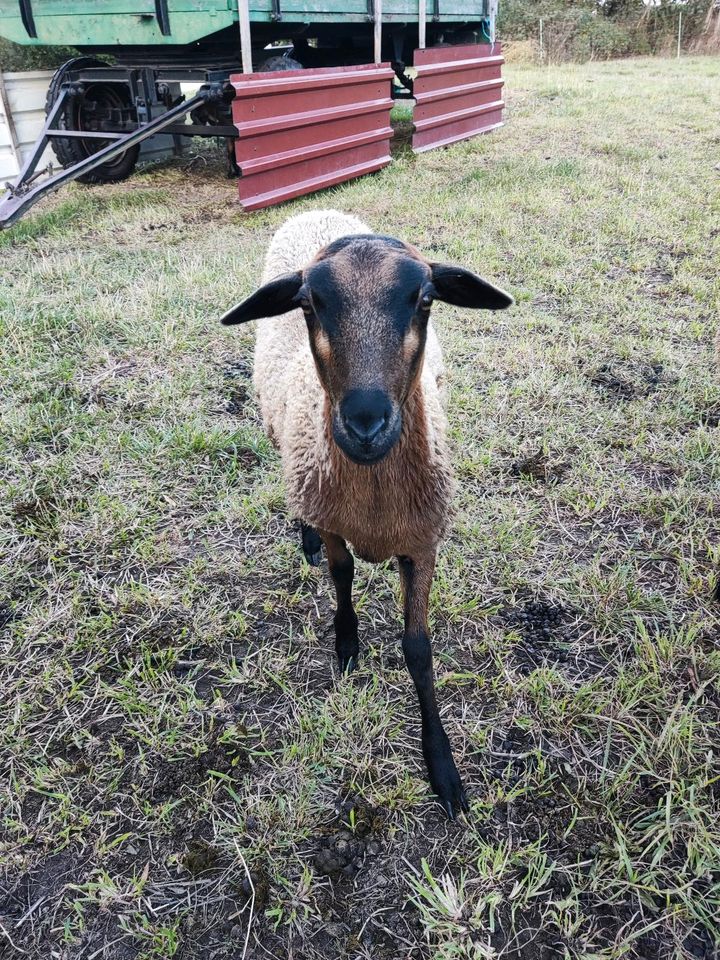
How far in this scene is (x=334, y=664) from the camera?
91.6 inches

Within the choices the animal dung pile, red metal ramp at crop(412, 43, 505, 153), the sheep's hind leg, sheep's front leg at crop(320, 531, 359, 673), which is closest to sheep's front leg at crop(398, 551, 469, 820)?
sheep's front leg at crop(320, 531, 359, 673)

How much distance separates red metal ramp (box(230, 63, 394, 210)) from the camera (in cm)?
608

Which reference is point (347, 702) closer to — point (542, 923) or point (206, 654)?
point (206, 654)

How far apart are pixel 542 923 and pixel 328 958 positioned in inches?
21.2

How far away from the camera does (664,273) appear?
17.0 feet

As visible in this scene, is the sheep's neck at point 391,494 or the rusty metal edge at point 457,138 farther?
the rusty metal edge at point 457,138

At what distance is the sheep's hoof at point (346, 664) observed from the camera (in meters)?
2.28

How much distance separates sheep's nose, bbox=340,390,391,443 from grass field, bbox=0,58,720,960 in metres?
1.02

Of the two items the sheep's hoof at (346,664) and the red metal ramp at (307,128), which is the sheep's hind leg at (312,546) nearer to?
the sheep's hoof at (346,664)

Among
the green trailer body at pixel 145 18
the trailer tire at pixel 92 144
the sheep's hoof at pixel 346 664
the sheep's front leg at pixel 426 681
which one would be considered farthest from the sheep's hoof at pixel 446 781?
the trailer tire at pixel 92 144

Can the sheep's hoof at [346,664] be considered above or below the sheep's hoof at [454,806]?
above

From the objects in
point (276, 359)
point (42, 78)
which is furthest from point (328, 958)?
point (42, 78)

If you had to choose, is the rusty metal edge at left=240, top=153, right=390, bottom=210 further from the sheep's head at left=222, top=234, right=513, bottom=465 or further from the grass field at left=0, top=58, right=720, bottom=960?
the sheep's head at left=222, top=234, right=513, bottom=465

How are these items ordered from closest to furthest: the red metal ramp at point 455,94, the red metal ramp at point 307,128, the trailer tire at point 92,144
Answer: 1. the red metal ramp at point 307,128
2. the trailer tire at point 92,144
3. the red metal ramp at point 455,94
